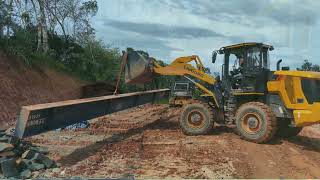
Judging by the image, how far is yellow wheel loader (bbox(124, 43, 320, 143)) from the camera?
38.8 ft

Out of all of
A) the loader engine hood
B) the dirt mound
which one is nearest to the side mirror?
the loader engine hood

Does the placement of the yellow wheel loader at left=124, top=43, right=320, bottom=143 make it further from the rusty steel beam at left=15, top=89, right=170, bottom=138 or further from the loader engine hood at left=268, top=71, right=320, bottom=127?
the rusty steel beam at left=15, top=89, right=170, bottom=138

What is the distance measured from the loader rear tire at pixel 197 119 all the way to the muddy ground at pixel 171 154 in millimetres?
285

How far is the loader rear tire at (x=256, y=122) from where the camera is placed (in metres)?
11.8

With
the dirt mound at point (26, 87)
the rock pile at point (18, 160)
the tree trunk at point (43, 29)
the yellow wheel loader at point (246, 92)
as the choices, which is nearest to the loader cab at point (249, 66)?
the yellow wheel loader at point (246, 92)

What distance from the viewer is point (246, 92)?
1284 centimetres

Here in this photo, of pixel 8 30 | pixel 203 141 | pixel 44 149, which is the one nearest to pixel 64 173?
pixel 44 149

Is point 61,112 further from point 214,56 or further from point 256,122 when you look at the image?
point 256,122

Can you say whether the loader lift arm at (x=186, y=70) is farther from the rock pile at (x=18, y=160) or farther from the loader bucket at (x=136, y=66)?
the rock pile at (x=18, y=160)

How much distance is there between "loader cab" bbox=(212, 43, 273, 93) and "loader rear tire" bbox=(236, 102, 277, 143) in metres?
0.69

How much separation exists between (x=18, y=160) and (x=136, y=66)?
558 cm

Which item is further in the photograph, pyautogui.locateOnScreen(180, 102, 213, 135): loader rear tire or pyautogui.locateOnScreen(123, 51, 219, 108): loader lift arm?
pyautogui.locateOnScreen(123, 51, 219, 108): loader lift arm

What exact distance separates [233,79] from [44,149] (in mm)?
5537

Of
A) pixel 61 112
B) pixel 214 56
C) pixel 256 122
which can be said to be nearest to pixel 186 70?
pixel 214 56
